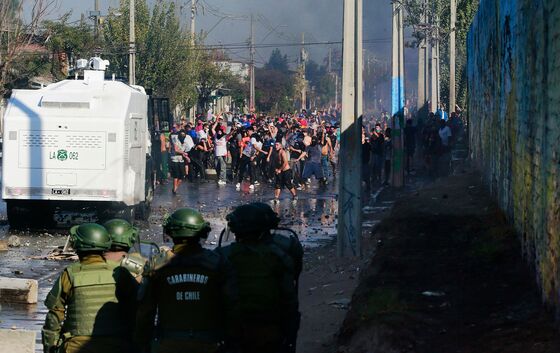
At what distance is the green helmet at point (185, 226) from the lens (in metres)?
6.46

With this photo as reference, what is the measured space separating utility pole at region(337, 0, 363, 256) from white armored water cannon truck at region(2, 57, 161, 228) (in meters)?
5.56

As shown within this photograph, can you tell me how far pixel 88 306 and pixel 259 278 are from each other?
1.15 metres

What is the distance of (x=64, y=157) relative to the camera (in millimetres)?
20609

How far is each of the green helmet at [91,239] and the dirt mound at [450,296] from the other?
2877 millimetres

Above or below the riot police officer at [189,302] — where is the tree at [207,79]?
above

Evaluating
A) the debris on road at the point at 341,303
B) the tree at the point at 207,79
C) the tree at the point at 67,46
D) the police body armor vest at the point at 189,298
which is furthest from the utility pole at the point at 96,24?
the police body armor vest at the point at 189,298

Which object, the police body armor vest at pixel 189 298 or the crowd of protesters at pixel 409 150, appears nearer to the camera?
the police body armor vest at pixel 189 298

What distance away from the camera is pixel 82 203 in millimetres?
20797

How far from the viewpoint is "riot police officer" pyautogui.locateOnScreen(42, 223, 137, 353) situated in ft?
21.9

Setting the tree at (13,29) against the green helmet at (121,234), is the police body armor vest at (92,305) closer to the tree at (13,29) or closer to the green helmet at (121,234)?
the green helmet at (121,234)

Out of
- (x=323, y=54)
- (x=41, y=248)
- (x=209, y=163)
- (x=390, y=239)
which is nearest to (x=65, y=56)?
(x=209, y=163)

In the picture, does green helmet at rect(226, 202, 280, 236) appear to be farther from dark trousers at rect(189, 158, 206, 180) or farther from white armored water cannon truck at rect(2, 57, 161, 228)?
dark trousers at rect(189, 158, 206, 180)

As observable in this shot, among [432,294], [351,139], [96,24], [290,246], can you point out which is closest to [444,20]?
[96,24]

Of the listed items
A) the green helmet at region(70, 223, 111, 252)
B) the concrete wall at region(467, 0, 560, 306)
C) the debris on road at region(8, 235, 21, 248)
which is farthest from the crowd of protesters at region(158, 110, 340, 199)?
the green helmet at region(70, 223, 111, 252)
